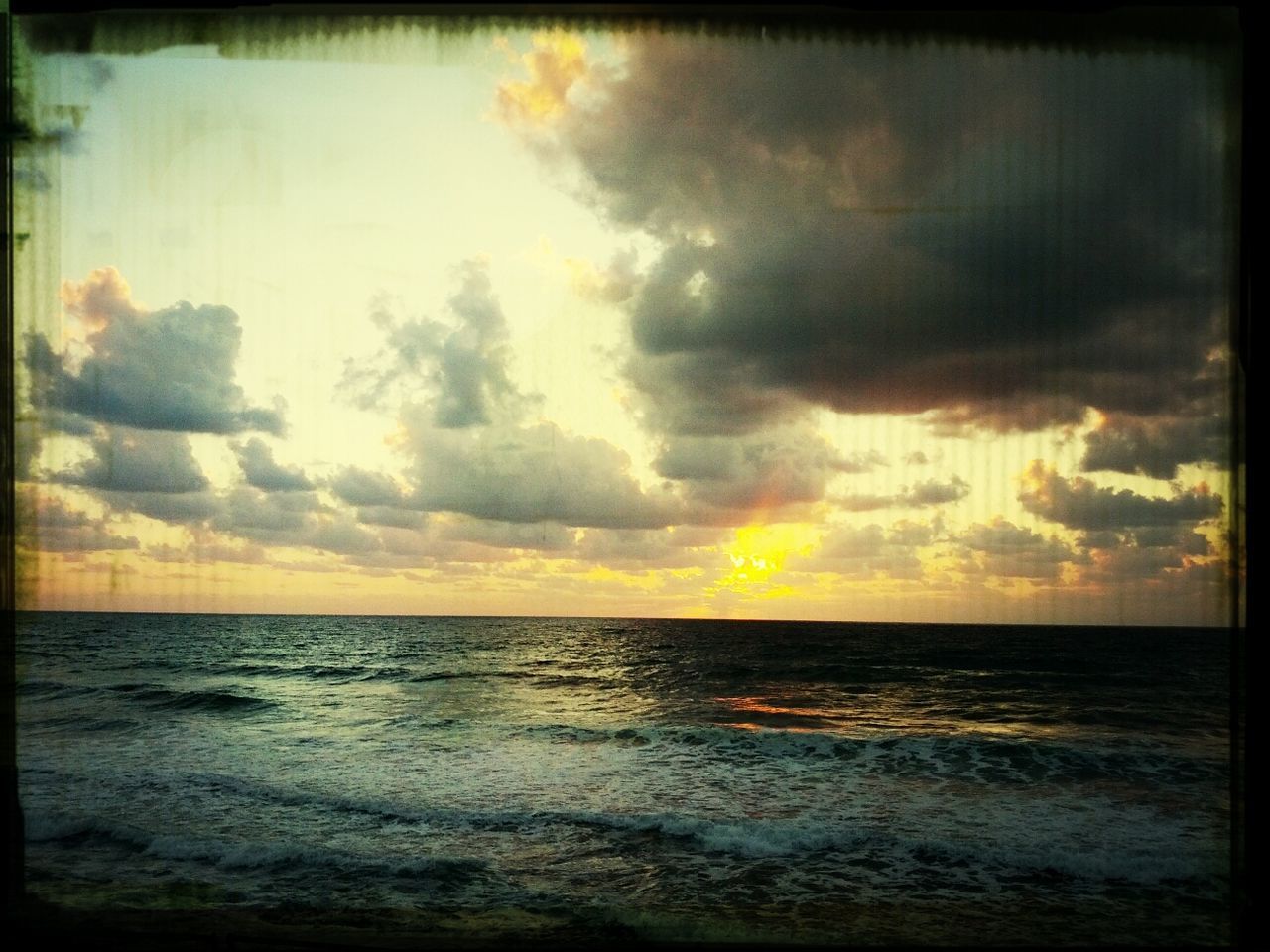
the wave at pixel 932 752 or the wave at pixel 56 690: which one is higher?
the wave at pixel 932 752

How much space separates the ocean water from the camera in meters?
5.03

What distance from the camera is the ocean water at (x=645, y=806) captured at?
5027mm

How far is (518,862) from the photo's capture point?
592 centimetres

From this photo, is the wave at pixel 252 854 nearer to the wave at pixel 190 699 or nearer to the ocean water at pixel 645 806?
the ocean water at pixel 645 806

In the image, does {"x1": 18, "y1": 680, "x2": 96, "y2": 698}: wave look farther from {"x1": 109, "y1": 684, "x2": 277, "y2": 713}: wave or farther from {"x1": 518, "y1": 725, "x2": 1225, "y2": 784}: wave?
{"x1": 518, "y1": 725, "x2": 1225, "y2": 784}: wave

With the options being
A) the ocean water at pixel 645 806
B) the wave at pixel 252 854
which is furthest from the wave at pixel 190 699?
the wave at pixel 252 854

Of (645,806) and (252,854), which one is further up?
(252,854)

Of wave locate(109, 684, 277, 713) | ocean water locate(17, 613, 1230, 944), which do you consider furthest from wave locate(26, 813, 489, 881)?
wave locate(109, 684, 277, 713)

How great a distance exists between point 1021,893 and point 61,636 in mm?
32605

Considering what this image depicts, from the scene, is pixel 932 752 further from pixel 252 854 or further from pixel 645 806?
pixel 252 854

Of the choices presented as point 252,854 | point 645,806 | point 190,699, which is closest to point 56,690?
point 190,699

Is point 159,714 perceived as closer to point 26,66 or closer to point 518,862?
point 518,862

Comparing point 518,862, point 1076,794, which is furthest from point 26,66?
point 1076,794

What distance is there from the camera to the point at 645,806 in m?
7.47
